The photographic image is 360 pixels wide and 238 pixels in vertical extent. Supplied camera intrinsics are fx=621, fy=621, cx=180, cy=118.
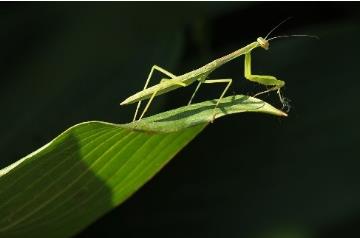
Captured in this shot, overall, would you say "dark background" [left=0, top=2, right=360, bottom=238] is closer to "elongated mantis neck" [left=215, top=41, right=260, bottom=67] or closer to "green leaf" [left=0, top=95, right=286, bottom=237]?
"elongated mantis neck" [left=215, top=41, right=260, bottom=67]

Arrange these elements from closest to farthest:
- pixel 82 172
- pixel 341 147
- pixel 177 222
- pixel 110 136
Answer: pixel 110 136 → pixel 82 172 → pixel 177 222 → pixel 341 147

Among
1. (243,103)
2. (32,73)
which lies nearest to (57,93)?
(32,73)

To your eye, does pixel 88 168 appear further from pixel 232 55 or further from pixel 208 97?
pixel 208 97

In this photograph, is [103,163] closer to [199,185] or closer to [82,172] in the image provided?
[82,172]

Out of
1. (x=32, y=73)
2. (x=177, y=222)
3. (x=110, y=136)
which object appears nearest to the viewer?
(x=110, y=136)

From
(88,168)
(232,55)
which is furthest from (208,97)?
(88,168)

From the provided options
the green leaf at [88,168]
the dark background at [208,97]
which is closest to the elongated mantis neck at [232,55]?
the dark background at [208,97]
